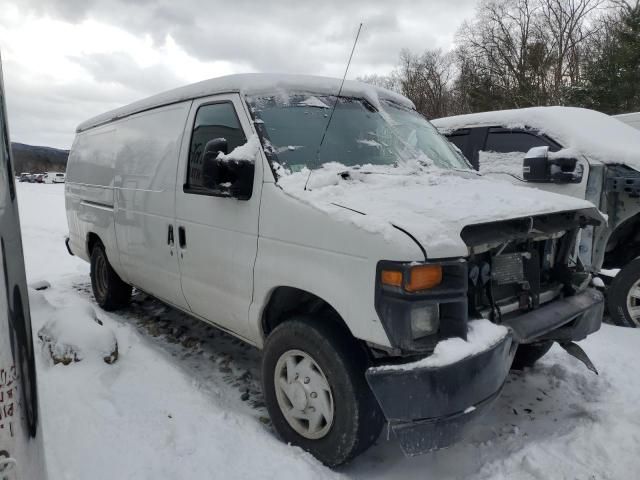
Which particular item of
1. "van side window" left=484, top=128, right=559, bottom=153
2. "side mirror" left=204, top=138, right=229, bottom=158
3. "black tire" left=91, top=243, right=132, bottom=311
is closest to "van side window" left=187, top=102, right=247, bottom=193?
"side mirror" left=204, top=138, right=229, bottom=158

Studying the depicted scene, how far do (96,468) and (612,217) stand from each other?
5.03 m

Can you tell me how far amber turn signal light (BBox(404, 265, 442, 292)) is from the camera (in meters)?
2.14

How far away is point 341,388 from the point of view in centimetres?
245

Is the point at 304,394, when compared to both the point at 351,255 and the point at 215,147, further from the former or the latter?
the point at 215,147

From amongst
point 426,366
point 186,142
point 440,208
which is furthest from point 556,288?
point 186,142

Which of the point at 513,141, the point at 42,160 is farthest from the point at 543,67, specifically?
the point at 42,160

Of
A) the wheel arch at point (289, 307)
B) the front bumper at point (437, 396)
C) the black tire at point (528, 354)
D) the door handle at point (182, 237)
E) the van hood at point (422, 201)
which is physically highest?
the van hood at point (422, 201)

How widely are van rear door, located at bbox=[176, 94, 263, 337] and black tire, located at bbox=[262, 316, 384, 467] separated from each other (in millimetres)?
587

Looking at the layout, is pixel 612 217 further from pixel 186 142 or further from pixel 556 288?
pixel 186 142

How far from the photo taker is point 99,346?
359cm

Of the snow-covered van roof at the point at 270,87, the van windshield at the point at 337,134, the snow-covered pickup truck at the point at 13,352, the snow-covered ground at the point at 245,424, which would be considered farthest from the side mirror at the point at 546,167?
the snow-covered pickup truck at the point at 13,352

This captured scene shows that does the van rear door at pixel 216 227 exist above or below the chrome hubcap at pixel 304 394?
above

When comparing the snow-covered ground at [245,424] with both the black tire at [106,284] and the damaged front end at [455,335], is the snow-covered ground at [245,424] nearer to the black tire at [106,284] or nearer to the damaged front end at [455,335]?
the damaged front end at [455,335]

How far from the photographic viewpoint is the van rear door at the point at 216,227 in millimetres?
3023
